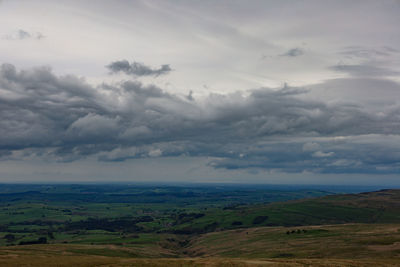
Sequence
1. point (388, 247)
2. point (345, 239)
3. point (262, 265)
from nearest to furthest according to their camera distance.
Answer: point (262, 265), point (388, 247), point (345, 239)

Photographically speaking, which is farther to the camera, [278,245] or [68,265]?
[278,245]

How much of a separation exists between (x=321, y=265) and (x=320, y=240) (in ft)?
357

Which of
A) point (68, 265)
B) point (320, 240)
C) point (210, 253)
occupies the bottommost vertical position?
point (210, 253)

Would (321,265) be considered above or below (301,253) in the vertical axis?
above

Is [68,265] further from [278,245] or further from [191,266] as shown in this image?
[278,245]

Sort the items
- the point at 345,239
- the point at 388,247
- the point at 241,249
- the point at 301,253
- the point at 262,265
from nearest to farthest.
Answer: the point at 262,265 → the point at 388,247 → the point at 301,253 → the point at 345,239 → the point at 241,249

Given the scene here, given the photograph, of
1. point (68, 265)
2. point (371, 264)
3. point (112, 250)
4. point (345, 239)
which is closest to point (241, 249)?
point (345, 239)

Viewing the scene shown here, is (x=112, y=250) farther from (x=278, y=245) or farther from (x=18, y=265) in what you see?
(x=18, y=265)

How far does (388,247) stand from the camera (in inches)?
5512

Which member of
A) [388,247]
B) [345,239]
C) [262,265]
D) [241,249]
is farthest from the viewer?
[241,249]

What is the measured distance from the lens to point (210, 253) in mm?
198625

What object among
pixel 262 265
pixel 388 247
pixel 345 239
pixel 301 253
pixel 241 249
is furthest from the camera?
pixel 241 249

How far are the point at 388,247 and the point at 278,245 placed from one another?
6021 centimetres

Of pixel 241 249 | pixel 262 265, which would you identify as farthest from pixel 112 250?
pixel 262 265
